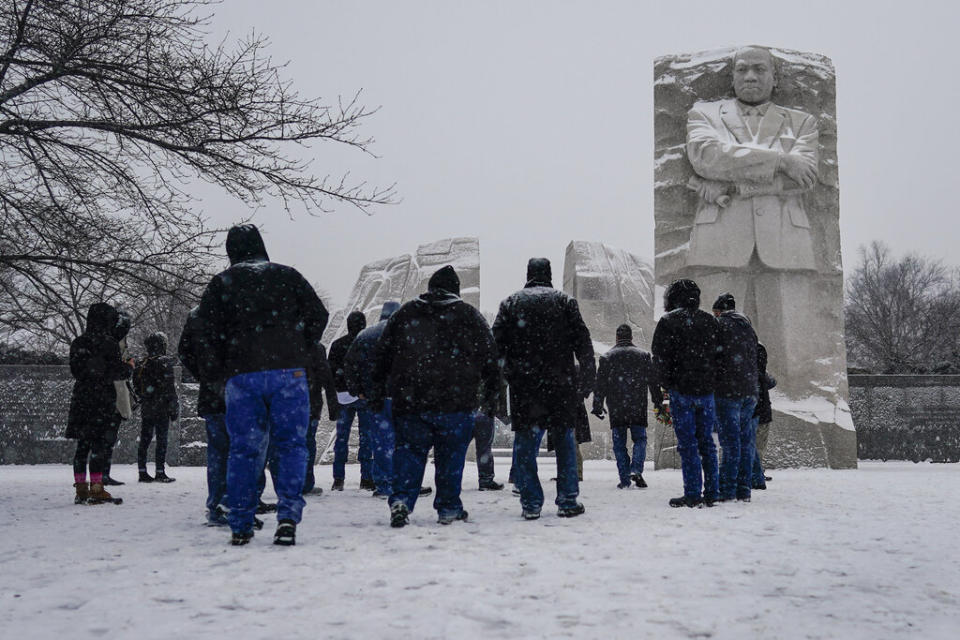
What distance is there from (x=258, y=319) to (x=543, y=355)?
2.03 m

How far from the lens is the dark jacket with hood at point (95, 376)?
23.3ft

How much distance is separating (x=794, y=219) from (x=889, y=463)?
4.97 metres

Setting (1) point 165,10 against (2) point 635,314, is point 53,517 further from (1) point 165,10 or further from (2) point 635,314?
(2) point 635,314

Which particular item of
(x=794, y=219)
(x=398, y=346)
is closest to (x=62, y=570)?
(x=398, y=346)

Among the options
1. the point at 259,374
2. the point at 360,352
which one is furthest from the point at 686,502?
the point at 259,374

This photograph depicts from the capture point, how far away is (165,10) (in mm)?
7617

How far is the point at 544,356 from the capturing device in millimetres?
5867

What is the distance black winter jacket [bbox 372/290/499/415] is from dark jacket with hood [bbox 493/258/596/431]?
254 millimetres

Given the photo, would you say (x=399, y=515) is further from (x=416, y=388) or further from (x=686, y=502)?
(x=686, y=502)

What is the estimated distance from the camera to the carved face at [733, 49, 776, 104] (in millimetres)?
11906

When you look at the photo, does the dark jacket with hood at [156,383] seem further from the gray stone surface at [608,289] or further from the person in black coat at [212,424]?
the gray stone surface at [608,289]

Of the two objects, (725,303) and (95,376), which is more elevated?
(725,303)

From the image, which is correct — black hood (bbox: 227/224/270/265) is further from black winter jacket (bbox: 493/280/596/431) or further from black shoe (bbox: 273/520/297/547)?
black winter jacket (bbox: 493/280/596/431)

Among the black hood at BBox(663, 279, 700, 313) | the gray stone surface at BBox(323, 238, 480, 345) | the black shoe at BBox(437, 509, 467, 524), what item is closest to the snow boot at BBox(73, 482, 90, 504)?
the black shoe at BBox(437, 509, 467, 524)
